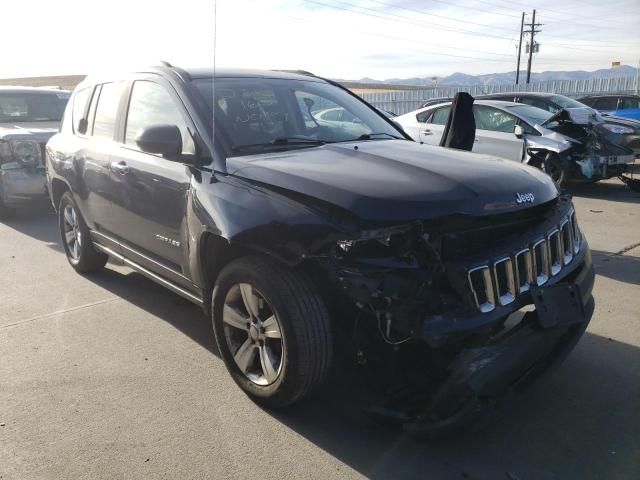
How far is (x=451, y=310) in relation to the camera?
92.5 inches

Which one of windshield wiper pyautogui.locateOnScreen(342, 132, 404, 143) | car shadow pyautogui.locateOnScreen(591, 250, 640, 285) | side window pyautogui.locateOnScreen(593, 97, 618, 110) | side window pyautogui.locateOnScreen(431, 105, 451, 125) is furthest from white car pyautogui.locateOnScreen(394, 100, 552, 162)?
side window pyautogui.locateOnScreen(593, 97, 618, 110)

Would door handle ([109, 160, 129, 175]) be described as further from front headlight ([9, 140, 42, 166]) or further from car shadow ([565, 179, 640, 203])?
car shadow ([565, 179, 640, 203])

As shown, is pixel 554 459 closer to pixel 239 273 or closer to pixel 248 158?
pixel 239 273

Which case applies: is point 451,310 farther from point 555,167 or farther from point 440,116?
point 440,116

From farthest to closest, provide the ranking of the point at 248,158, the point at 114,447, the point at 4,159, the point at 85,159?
the point at 4,159 < the point at 85,159 < the point at 248,158 < the point at 114,447

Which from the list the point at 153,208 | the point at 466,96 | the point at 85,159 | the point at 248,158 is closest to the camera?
the point at 248,158

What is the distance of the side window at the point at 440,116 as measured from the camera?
10267mm

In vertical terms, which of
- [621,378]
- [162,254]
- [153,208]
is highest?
[153,208]

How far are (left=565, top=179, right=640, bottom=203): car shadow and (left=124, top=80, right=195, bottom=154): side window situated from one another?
7782mm

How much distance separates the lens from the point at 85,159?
463 centimetres

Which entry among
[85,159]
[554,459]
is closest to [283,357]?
[554,459]

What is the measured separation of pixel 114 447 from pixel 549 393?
2393 millimetres

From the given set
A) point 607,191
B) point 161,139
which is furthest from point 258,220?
point 607,191

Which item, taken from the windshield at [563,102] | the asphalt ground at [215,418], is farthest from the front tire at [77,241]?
the windshield at [563,102]
